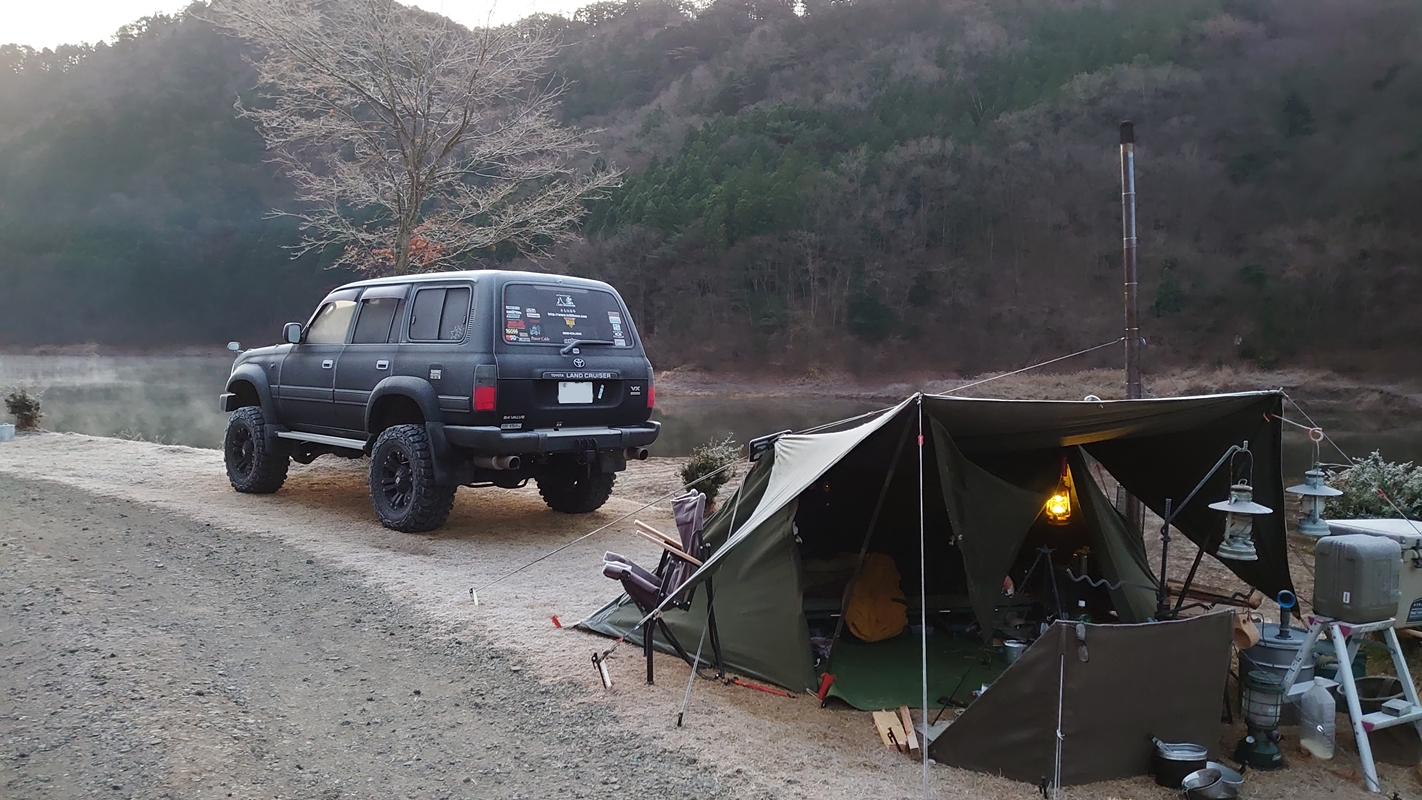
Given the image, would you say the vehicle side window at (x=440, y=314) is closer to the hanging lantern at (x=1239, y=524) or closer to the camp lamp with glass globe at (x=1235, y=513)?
the camp lamp with glass globe at (x=1235, y=513)

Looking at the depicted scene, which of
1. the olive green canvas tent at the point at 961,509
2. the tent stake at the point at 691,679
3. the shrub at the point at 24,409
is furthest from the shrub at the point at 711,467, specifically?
the shrub at the point at 24,409

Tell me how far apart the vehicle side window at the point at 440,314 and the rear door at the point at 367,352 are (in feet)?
0.69

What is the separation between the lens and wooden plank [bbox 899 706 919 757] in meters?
4.15

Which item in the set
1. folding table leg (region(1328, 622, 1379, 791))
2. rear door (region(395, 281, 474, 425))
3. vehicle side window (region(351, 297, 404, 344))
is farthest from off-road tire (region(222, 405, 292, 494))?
folding table leg (region(1328, 622, 1379, 791))

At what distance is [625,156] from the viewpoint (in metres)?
51.3

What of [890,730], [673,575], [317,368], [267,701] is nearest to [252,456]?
[317,368]

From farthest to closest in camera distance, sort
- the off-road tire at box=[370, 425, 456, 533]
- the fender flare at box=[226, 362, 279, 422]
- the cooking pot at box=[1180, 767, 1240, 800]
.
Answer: the fender flare at box=[226, 362, 279, 422] < the off-road tire at box=[370, 425, 456, 533] < the cooking pot at box=[1180, 767, 1240, 800]

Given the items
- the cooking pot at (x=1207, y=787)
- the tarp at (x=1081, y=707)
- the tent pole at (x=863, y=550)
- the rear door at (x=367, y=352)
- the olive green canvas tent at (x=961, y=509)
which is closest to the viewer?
the cooking pot at (x=1207, y=787)

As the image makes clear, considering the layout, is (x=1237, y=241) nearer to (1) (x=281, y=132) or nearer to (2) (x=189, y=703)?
(1) (x=281, y=132)

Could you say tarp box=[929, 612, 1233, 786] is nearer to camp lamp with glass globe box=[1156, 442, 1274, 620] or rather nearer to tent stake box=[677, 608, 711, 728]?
camp lamp with glass globe box=[1156, 442, 1274, 620]

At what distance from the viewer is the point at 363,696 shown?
4.49m

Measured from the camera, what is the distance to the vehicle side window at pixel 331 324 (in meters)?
8.64

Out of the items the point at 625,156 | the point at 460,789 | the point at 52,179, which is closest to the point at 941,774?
the point at 460,789

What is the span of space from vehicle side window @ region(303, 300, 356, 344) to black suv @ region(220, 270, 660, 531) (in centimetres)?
1
